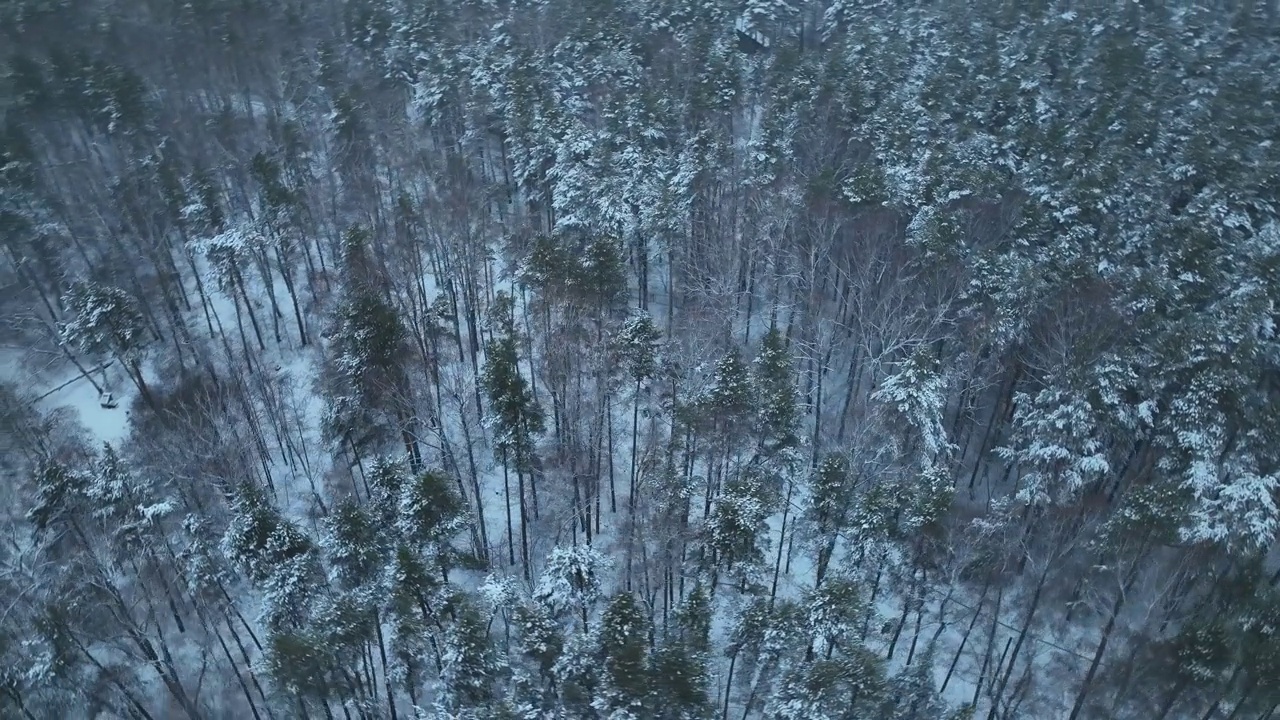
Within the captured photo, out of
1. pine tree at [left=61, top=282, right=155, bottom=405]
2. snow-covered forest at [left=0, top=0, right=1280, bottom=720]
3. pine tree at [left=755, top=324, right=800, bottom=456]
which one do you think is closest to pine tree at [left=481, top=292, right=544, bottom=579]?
snow-covered forest at [left=0, top=0, right=1280, bottom=720]

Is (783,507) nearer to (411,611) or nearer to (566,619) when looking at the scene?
(566,619)

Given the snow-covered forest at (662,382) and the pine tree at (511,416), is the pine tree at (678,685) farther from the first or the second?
the pine tree at (511,416)

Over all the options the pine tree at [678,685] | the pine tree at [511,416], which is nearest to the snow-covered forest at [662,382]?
the pine tree at [678,685]

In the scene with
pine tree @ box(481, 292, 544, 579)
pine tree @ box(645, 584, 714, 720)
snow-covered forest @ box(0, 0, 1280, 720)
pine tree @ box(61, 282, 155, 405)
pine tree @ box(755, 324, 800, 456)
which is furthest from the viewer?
pine tree @ box(61, 282, 155, 405)

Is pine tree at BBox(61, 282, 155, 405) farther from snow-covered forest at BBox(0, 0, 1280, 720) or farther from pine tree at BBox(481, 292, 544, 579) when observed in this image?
pine tree at BBox(481, 292, 544, 579)

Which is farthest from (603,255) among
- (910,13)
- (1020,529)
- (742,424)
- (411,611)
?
(910,13)

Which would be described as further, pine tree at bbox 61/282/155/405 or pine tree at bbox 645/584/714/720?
pine tree at bbox 61/282/155/405

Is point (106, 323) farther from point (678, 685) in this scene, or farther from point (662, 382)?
point (678, 685)

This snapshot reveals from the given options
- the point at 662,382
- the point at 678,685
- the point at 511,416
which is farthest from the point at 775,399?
the point at 678,685
